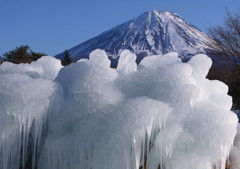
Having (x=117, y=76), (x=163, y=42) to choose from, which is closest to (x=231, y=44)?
(x=117, y=76)

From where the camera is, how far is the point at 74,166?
3.45 metres

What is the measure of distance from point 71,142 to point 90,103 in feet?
1.23

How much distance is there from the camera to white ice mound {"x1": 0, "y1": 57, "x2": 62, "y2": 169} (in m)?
3.57

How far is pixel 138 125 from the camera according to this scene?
128 inches

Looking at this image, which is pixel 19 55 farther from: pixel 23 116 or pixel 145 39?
pixel 145 39

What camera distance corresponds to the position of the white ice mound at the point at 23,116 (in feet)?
11.7

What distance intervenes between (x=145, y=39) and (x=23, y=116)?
113817mm

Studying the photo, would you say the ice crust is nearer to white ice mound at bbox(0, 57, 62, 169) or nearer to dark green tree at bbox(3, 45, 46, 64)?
white ice mound at bbox(0, 57, 62, 169)

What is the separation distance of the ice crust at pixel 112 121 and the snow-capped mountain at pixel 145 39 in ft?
334

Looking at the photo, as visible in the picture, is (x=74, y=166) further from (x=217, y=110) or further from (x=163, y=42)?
(x=163, y=42)

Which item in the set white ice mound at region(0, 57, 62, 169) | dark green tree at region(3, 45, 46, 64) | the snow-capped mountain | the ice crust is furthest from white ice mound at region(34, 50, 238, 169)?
the snow-capped mountain

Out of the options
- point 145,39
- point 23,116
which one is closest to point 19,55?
point 23,116

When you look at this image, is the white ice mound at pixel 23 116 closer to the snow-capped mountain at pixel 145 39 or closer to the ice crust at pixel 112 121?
the ice crust at pixel 112 121

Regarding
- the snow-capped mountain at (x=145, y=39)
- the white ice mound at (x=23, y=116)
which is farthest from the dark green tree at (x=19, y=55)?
the snow-capped mountain at (x=145, y=39)
